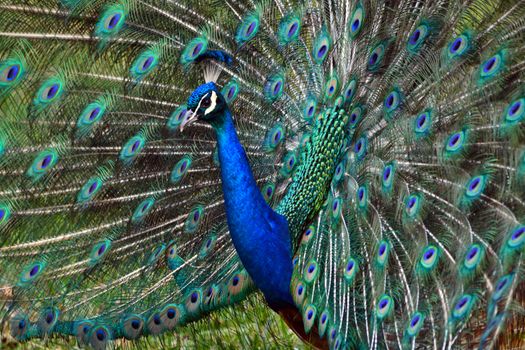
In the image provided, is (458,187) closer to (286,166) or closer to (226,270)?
(286,166)

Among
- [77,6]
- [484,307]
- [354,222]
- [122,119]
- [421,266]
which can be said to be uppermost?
[77,6]

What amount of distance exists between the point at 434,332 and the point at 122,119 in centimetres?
121

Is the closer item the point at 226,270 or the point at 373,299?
the point at 373,299

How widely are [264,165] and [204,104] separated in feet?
2.09

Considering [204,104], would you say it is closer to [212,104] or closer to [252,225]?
[212,104]


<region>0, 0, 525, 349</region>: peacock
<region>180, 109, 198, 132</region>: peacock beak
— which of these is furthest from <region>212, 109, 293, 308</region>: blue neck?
<region>180, 109, 198, 132</region>: peacock beak

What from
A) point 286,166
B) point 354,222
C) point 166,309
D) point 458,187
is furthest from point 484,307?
point 166,309

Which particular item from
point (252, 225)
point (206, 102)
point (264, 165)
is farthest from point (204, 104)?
point (264, 165)

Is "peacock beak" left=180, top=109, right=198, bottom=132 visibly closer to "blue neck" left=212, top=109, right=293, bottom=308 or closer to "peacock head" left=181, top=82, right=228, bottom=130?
"peacock head" left=181, top=82, right=228, bottom=130

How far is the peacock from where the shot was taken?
2.82 metres

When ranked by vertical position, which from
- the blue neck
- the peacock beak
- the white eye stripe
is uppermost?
the white eye stripe

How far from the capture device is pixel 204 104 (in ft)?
9.50

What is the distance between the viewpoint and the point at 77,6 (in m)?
3.02

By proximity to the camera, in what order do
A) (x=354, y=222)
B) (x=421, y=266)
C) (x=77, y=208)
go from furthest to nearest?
1. (x=77, y=208)
2. (x=354, y=222)
3. (x=421, y=266)
